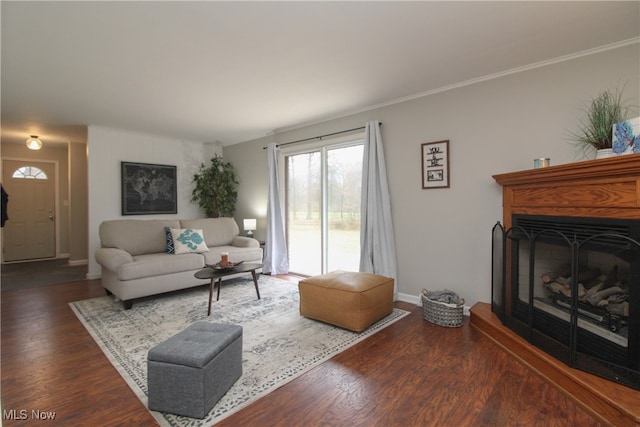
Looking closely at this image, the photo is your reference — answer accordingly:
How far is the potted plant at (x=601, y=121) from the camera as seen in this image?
209 centimetres

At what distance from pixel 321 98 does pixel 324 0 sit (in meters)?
1.71

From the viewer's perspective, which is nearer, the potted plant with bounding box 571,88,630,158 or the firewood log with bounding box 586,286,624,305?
A: the firewood log with bounding box 586,286,624,305

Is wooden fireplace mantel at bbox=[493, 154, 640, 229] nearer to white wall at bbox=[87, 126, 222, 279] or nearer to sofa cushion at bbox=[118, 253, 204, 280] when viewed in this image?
sofa cushion at bbox=[118, 253, 204, 280]

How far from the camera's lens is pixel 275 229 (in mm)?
5051

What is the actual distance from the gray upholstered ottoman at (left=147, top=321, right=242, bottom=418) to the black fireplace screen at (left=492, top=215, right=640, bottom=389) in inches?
85.2

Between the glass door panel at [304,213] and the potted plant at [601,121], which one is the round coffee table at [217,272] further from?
the potted plant at [601,121]

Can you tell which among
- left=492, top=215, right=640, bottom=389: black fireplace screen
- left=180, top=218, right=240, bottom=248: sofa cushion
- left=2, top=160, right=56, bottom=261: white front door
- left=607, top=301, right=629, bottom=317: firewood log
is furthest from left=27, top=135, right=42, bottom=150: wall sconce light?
left=607, top=301, right=629, bottom=317: firewood log

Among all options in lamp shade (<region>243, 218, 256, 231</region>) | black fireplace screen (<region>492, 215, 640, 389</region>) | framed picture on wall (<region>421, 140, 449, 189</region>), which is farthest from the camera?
lamp shade (<region>243, 218, 256, 231</region>)

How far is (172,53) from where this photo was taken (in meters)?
2.53

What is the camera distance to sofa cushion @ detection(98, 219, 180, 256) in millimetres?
4047

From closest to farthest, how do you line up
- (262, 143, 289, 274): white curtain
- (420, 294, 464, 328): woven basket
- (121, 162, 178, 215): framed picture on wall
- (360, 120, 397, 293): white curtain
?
(420, 294, 464, 328): woven basket
(360, 120, 397, 293): white curtain
(262, 143, 289, 274): white curtain
(121, 162, 178, 215): framed picture on wall

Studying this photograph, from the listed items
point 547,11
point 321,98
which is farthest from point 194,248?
point 547,11

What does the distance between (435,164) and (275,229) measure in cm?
275

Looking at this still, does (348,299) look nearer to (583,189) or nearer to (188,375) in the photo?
(188,375)
